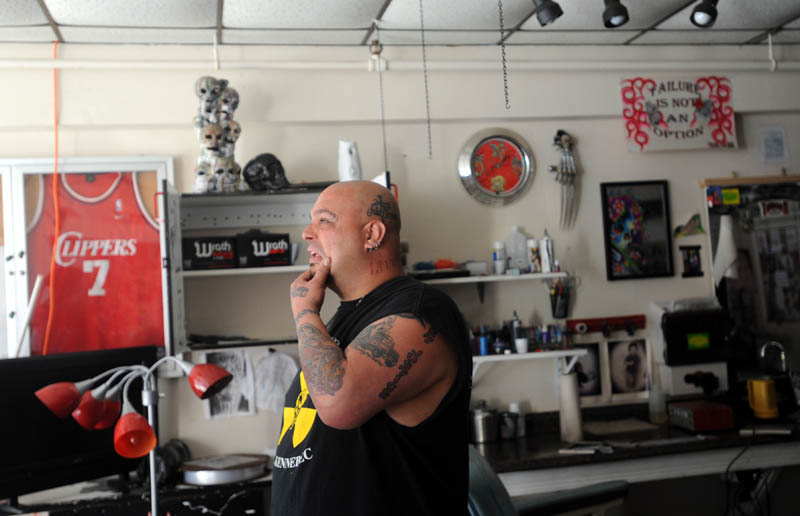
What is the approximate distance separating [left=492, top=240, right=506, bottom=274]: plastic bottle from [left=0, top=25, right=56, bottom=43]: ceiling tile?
2.22 metres

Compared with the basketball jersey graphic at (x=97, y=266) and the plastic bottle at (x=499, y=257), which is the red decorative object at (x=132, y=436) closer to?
the basketball jersey graphic at (x=97, y=266)

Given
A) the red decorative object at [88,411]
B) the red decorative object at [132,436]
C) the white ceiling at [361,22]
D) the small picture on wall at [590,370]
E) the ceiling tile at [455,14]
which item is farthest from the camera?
the small picture on wall at [590,370]

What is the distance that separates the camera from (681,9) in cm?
327

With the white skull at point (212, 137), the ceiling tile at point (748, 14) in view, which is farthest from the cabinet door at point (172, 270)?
the ceiling tile at point (748, 14)

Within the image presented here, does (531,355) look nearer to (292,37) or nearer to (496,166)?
(496,166)

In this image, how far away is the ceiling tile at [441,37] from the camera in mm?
3367

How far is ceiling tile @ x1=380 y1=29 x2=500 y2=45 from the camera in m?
3.37

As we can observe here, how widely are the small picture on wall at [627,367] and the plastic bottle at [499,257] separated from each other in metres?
0.73

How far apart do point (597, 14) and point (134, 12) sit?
201cm

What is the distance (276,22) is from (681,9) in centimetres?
184

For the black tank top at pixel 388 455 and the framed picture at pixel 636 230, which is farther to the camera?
the framed picture at pixel 636 230

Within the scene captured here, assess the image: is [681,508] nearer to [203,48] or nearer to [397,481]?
[397,481]

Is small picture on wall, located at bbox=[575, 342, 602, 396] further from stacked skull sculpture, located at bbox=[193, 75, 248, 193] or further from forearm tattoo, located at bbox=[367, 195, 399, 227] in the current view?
forearm tattoo, located at bbox=[367, 195, 399, 227]

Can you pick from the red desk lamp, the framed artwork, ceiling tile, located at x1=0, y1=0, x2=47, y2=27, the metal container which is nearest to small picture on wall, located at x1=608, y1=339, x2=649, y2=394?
the framed artwork
